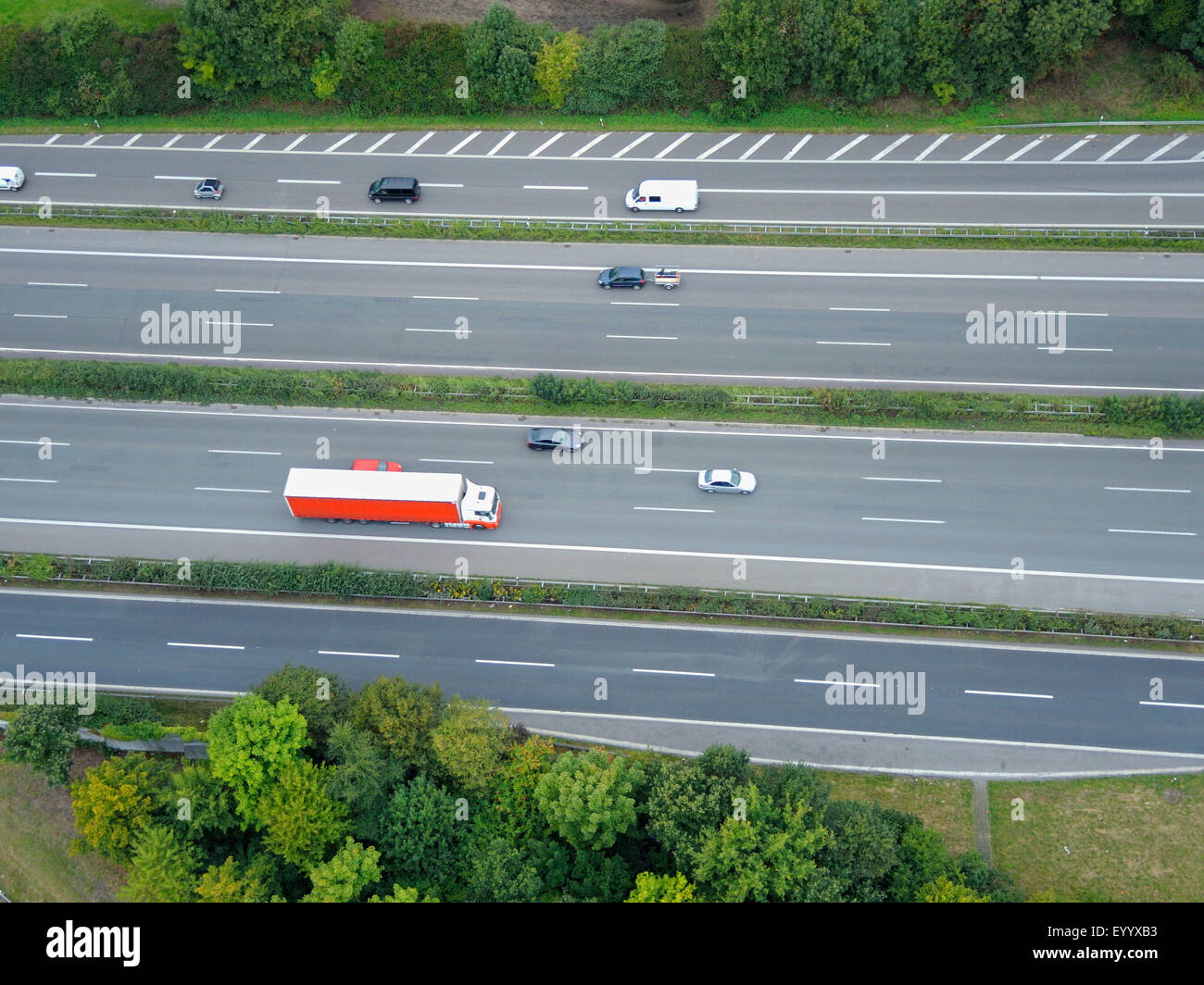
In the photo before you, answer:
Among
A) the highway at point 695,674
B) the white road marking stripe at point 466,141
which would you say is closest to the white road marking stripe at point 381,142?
the white road marking stripe at point 466,141

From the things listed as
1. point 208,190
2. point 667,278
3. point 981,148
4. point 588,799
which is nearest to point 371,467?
point 667,278

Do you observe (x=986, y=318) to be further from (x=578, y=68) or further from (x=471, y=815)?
(x=471, y=815)

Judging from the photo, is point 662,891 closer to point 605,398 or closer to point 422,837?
point 422,837

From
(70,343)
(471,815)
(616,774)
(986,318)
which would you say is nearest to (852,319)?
(986,318)

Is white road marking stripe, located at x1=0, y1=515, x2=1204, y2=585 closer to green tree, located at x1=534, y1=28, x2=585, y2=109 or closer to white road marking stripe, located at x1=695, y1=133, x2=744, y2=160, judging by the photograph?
white road marking stripe, located at x1=695, y1=133, x2=744, y2=160

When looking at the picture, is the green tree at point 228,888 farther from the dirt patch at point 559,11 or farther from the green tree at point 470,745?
the dirt patch at point 559,11

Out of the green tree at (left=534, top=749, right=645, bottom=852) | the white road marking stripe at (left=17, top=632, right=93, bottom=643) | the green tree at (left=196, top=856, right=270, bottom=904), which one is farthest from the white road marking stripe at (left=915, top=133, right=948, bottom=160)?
the white road marking stripe at (left=17, top=632, right=93, bottom=643)

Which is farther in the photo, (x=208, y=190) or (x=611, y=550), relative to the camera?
(x=208, y=190)
